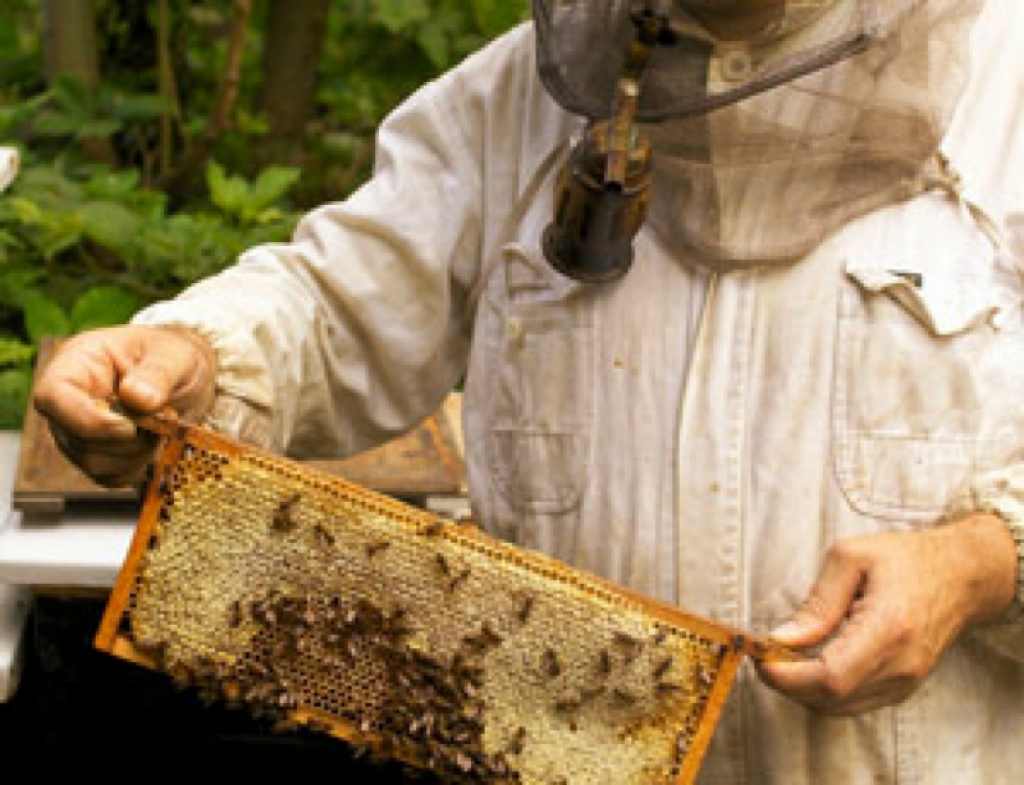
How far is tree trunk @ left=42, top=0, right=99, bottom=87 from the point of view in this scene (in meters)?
4.91

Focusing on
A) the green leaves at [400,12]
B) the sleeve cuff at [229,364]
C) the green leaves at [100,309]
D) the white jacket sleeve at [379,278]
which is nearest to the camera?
the sleeve cuff at [229,364]

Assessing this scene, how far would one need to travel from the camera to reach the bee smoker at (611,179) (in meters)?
1.82

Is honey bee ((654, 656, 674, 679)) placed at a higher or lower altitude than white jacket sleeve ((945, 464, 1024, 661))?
lower

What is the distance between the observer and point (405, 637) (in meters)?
1.82

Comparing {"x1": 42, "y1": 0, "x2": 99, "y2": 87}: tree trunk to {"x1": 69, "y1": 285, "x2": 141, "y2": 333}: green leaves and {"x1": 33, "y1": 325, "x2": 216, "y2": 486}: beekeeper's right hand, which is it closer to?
{"x1": 69, "y1": 285, "x2": 141, "y2": 333}: green leaves

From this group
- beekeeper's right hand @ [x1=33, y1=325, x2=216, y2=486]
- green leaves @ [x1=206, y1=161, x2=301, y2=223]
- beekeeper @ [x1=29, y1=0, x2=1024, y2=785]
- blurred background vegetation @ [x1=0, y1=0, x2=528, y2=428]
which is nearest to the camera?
beekeeper's right hand @ [x1=33, y1=325, x2=216, y2=486]

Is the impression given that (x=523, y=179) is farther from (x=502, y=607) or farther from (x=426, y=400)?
(x=502, y=607)

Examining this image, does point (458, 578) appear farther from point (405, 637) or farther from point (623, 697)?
point (623, 697)

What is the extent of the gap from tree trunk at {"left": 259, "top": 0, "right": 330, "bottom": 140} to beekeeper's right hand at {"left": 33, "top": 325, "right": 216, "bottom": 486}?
353cm

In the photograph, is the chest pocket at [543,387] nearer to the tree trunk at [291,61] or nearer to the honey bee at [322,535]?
the honey bee at [322,535]

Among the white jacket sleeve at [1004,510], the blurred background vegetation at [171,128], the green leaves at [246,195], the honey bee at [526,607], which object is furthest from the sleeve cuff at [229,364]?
the green leaves at [246,195]

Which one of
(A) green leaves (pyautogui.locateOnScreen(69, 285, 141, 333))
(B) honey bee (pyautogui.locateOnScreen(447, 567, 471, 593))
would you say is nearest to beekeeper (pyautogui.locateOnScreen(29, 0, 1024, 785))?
(B) honey bee (pyautogui.locateOnScreen(447, 567, 471, 593))

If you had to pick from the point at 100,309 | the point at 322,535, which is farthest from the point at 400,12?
the point at 322,535

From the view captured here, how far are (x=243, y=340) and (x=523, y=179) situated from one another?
452 millimetres
